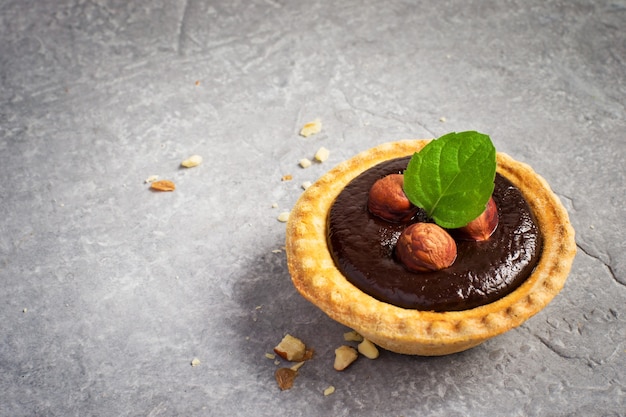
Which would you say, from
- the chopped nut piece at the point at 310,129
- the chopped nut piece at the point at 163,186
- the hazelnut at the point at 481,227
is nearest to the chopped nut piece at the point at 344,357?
the hazelnut at the point at 481,227

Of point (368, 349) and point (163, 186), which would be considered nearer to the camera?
point (368, 349)

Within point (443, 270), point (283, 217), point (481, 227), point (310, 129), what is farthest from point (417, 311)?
point (310, 129)

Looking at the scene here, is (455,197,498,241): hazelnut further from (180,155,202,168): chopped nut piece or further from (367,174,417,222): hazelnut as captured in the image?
(180,155,202,168): chopped nut piece

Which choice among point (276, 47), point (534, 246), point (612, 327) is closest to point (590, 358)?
point (612, 327)

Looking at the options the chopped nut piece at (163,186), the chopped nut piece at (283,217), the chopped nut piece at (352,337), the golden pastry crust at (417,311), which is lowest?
the chopped nut piece at (163,186)

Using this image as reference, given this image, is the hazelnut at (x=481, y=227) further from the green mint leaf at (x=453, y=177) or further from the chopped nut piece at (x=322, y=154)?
the chopped nut piece at (x=322, y=154)

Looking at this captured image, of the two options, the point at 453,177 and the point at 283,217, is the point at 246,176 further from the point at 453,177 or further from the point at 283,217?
the point at 453,177
